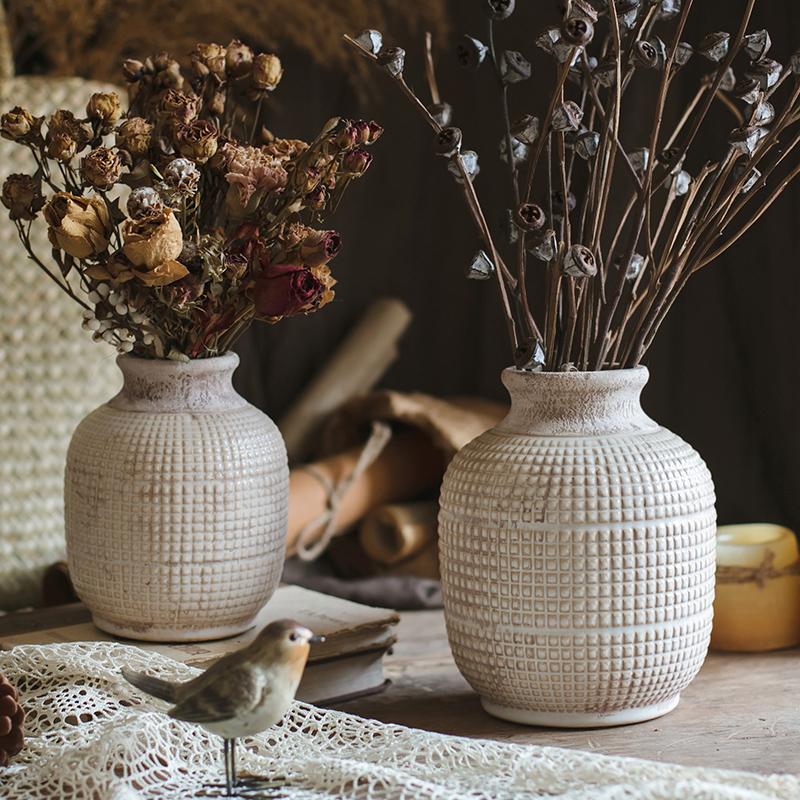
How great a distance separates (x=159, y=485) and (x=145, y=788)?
247 millimetres

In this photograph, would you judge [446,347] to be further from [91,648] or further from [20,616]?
[91,648]

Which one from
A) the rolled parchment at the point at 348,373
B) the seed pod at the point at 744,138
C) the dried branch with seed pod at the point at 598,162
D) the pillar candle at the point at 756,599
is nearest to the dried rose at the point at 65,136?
the dried branch with seed pod at the point at 598,162

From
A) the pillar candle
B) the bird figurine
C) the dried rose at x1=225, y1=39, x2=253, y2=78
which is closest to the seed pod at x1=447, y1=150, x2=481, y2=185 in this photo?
the dried rose at x1=225, y1=39, x2=253, y2=78

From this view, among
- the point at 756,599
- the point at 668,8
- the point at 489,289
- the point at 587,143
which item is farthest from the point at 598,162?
the point at 489,289

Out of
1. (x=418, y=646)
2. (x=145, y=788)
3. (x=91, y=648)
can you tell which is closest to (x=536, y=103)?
(x=418, y=646)

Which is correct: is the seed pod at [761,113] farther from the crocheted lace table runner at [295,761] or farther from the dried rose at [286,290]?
the crocheted lace table runner at [295,761]

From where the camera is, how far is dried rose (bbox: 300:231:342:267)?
880mm

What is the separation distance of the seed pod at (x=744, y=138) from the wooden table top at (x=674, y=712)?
15.3 inches

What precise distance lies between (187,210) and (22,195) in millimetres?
113

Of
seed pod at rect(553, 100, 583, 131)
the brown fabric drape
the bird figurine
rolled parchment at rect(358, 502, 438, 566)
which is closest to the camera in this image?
the bird figurine

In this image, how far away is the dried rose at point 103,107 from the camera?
91cm

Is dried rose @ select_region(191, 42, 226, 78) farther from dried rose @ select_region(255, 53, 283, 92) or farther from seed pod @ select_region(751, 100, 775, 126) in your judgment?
seed pod @ select_region(751, 100, 775, 126)

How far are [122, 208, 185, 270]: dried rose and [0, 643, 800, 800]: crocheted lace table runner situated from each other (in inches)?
10.6

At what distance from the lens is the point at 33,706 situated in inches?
33.9
